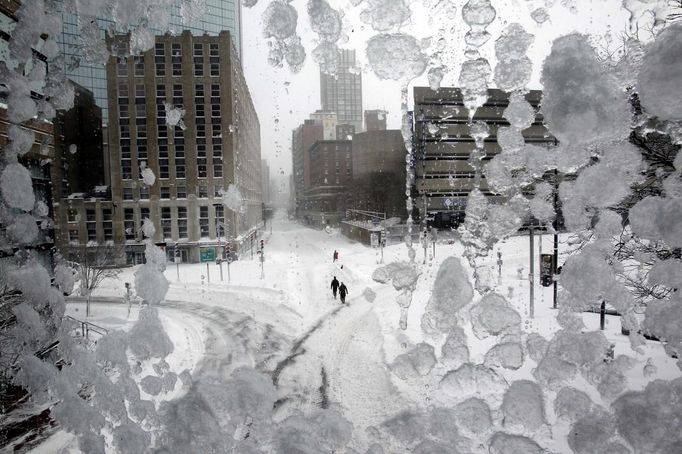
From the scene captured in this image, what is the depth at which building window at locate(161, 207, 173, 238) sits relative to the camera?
931 inches

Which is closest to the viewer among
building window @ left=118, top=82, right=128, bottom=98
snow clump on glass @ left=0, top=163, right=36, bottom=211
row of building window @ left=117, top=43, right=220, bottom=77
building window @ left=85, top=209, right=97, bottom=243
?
snow clump on glass @ left=0, top=163, right=36, bottom=211

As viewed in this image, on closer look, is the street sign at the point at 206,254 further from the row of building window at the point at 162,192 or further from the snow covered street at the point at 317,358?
the snow covered street at the point at 317,358

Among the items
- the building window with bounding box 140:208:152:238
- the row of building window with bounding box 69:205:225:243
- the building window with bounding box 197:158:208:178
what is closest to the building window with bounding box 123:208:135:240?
the row of building window with bounding box 69:205:225:243

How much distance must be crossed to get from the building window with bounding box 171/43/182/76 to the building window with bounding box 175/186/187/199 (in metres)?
6.60

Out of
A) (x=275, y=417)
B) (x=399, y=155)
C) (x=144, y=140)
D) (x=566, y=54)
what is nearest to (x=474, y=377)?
(x=566, y=54)

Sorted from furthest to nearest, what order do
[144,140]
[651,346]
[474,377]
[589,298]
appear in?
[144,140] < [651,346] < [474,377] < [589,298]

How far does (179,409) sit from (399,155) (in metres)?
51.6

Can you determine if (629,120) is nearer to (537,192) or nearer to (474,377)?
(537,192)

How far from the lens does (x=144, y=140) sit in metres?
23.1

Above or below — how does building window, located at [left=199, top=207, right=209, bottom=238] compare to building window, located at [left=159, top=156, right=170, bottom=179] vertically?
below

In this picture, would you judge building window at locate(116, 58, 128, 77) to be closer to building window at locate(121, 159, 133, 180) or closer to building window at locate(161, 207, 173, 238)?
building window at locate(121, 159, 133, 180)

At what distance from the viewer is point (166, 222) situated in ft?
78.3

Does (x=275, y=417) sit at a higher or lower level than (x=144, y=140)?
lower

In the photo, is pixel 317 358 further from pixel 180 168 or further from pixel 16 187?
pixel 180 168
